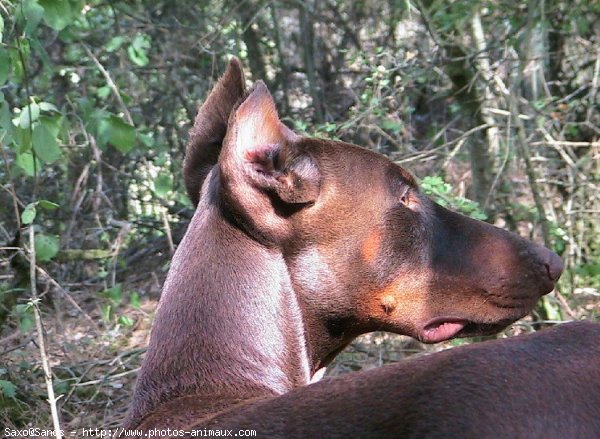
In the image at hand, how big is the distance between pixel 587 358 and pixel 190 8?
25.7 feet

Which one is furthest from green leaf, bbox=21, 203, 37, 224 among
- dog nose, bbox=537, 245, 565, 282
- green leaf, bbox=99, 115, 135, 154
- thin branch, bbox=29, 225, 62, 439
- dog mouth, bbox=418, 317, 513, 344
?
dog nose, bbox=537, 245, 565, 282

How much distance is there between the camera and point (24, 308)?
5.06 meters

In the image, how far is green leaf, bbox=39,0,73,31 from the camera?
434 centimetres

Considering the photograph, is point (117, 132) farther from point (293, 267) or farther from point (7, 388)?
point (293, 267)

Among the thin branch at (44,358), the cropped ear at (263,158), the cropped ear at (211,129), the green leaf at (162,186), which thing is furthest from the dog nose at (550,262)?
the green leaf at (162,186)

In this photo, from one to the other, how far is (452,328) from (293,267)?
69 cm

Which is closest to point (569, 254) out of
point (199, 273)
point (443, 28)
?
point (443, 28)

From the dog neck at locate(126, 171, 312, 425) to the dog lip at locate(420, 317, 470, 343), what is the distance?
467 millimetres

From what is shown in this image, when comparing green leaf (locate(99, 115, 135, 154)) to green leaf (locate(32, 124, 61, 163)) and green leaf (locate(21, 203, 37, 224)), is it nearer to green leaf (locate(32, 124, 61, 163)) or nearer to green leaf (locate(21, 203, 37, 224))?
green leaf (locate(32, 124, 61, 163))

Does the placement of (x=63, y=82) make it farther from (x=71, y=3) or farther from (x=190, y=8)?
(x=71, y=3)

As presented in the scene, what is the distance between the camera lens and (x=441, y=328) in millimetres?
3539

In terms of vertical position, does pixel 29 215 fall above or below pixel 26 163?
below

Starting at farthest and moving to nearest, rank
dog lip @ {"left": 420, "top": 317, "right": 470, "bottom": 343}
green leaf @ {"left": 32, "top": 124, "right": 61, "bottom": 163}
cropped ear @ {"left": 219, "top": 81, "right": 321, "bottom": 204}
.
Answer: green leaf @ {"left": 32, "top": 124, "right": 61, "bottom": 163} → dog lip @ {"left": 420, "top": 317, "right": 470, "bottom": 343} → cropped ear @ {"left": 219, "top": 81, "right": 321, "bottom": 204}

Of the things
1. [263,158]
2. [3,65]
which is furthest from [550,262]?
[3,65]
